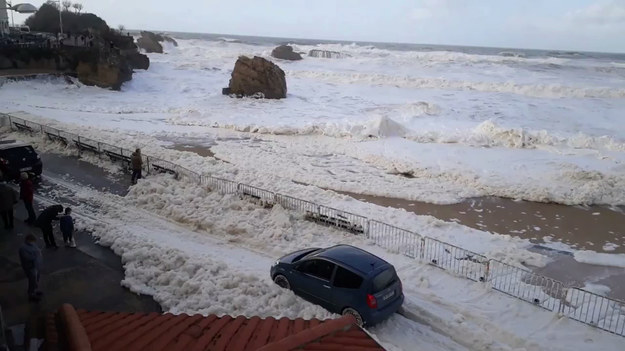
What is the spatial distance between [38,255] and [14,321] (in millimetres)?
1293

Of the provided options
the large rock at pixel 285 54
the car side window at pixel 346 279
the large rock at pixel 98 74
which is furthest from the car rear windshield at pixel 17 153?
the large rock at pixel 285 54

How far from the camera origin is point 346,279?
378 inches

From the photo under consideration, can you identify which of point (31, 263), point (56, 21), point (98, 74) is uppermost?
point (56, 21)

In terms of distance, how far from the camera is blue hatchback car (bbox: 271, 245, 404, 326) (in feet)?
30.6

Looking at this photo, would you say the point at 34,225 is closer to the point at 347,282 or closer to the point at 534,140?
the point at 347,282

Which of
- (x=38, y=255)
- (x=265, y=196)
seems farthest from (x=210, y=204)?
(x=38, y=255)

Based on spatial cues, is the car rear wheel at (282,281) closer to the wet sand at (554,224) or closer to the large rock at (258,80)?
→ the wet sand at (554,224)

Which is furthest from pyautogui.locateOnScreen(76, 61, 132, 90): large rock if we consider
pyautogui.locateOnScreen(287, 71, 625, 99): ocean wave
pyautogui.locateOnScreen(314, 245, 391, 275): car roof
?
pyautogui.locateOnScreen(314, 245, 391, 275): car roof

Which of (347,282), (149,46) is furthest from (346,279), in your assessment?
(149,46)

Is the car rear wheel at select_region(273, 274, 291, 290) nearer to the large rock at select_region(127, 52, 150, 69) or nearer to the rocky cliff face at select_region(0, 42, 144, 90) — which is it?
Result: the rocky cliff face at select_region(0, 42, 144, 90)

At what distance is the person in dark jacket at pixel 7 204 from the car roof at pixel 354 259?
7.95 metres

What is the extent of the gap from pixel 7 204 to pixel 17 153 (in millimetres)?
5470

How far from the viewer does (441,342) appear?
9.34 meters

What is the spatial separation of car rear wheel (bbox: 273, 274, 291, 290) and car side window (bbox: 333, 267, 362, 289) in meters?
1.30
